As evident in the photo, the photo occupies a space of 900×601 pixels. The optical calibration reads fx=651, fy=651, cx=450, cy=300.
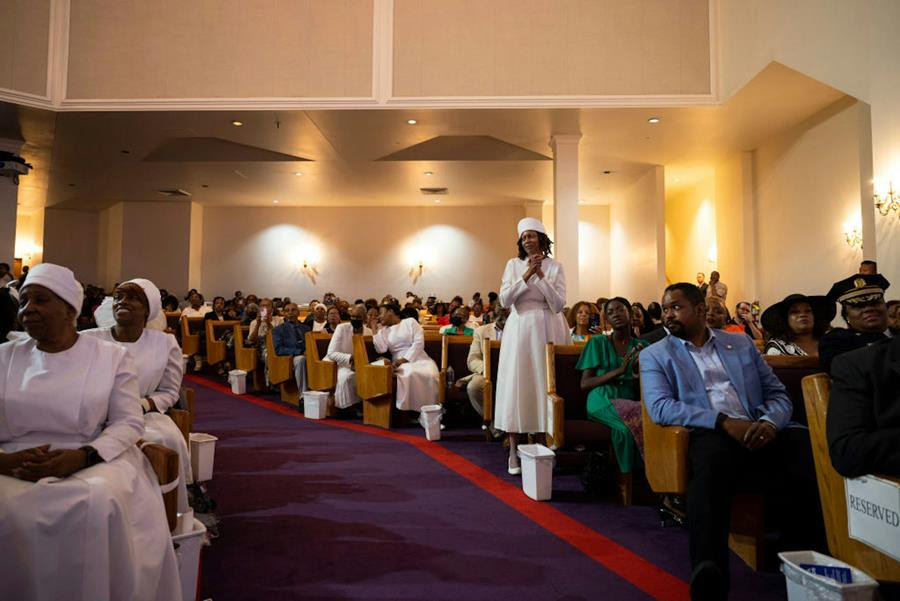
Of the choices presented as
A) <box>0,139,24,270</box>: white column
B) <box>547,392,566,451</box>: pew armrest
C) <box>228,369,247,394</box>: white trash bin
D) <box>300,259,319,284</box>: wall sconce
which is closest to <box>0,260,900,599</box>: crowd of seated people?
<box>547,392,566,451</box>: pew armrest

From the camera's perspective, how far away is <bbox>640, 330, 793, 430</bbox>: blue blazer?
277 centimetres

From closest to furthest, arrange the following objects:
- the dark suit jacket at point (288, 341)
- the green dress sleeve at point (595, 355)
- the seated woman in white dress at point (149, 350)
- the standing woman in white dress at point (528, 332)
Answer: the seated woman in white dress at point (149, 350) → the green dress sleeve at point (595, 355) → the standing woman in white dress at point (528, 332) → the dark suit jacket at point (288, 341)

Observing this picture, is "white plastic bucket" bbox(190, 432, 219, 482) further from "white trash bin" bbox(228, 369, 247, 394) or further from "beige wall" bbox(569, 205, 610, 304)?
"beige wall" bbox(569, 205, 610, 304)

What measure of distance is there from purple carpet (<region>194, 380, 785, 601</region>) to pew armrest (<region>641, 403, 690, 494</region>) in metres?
0.37

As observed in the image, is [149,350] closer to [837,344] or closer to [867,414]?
[867,414]

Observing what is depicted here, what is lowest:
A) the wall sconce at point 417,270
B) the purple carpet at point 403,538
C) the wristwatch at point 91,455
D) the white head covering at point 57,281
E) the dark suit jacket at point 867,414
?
the purple carpet at point 403,538

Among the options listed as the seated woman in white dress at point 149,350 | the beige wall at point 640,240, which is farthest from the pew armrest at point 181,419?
the beige wall at point 640,240

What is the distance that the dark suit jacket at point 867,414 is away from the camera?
79.0 inches

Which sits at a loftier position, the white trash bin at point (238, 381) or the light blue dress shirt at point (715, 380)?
the light blue dress shirt at point (715, 380)

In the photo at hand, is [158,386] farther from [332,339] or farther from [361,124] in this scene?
[361,124]

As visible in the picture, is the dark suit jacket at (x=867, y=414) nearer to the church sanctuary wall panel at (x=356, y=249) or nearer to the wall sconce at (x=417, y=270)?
the church sanctuary wall panel at (x=356, y=249)

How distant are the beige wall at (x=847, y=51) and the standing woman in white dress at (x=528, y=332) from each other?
13.7 ft

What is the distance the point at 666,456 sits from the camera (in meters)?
2.75

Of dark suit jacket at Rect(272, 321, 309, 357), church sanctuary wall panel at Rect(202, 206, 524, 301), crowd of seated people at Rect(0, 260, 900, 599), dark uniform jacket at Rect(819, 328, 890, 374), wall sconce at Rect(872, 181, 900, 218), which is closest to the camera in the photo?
crowd of seated people at Rect(0, 260, 900, 599)
